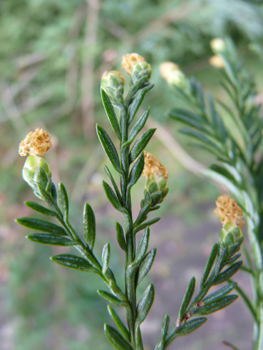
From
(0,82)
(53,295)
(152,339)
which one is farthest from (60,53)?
(152,339)

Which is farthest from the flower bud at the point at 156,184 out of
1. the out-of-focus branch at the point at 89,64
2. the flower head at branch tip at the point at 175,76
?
the out-of-focus branch at the point at 89,64

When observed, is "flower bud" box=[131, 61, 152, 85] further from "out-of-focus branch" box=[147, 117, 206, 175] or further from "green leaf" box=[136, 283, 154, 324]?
"out-of-focus branch" box=[147, 117, 206, 175]

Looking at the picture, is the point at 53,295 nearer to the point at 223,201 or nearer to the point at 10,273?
the point at 10,273

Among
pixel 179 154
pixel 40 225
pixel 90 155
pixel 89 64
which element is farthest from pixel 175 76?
pixel 90 155

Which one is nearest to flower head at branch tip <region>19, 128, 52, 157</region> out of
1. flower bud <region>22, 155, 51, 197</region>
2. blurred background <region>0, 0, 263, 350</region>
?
flower bud <region>22, 155, 51, 197</region>

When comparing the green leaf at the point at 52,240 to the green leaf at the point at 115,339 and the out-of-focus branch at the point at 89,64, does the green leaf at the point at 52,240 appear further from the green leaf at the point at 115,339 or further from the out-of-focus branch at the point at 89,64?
the out-of-focus branch at the point at 89,64

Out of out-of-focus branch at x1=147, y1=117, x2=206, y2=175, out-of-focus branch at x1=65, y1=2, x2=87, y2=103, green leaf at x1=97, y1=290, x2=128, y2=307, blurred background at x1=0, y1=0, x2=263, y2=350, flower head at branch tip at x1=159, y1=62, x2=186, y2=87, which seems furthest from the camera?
out-of-focus branch at x1=65, y1=2, x2=87, y2=103
